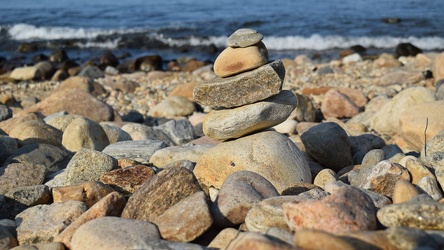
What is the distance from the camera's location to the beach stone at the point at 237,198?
14.3 ft

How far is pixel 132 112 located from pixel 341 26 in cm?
1391

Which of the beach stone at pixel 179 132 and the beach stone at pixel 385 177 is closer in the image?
the beach stone at pixel 385 177

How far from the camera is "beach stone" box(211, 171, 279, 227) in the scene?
14.3 feet

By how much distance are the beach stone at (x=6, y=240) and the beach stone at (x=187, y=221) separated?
1.13 m

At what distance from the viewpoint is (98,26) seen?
87.1ft

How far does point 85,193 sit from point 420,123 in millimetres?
4315

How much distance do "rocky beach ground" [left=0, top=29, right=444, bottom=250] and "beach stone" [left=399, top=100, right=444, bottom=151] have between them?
15 mm

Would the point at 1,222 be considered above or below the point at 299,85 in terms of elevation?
above

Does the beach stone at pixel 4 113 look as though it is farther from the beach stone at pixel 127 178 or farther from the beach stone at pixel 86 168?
the beach stone at pixel 127 178

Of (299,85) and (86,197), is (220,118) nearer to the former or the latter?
(86,197)

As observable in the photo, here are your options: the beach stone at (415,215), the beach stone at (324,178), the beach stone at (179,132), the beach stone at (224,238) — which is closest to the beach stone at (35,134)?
the beach stone at (179,132)

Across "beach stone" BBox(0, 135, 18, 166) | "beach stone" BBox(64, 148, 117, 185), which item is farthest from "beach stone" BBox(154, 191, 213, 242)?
"beach stone" BBox(0, 135, 18, 166)

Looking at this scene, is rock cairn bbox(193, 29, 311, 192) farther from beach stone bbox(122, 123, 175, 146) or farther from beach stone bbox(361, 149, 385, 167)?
beach stone bbox(122, 123, 175, 146)

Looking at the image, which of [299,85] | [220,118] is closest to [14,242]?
[220,118]
